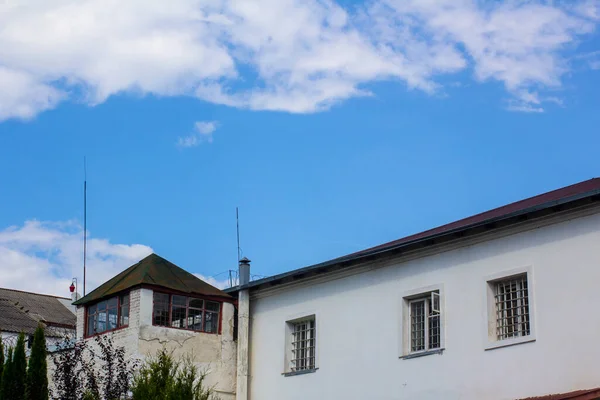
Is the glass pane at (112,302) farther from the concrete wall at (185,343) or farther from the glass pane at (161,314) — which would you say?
the glass pane at (161,314)

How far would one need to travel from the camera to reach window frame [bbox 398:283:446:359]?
2238cm

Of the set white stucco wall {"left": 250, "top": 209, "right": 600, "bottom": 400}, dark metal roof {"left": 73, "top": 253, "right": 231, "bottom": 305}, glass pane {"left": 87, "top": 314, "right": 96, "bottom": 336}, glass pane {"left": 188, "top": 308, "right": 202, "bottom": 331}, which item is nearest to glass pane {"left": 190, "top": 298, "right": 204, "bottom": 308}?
glass pane {"left": 188, "top": 308, "right": 202, "bottom": 331}

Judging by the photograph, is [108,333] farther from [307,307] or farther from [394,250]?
[394,250]

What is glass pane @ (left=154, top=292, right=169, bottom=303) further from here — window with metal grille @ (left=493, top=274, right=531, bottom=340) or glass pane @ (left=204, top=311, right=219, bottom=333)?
window with metal grille @ (left=493, top=274, right=531, bottom=340)

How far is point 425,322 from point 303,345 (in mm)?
4542

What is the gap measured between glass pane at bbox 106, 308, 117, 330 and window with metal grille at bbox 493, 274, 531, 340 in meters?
11.3

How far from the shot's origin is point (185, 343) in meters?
26.8

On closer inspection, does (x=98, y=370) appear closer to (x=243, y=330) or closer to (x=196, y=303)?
(x=196, y=303)

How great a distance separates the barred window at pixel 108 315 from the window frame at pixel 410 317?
26.4 feet

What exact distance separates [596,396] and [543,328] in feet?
7.44

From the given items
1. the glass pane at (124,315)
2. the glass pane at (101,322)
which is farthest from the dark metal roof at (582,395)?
the glass pane at (101,322)

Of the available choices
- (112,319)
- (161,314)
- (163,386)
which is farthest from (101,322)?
(163,386)

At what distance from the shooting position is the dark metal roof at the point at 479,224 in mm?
20281

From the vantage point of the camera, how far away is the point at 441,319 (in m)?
22.5
